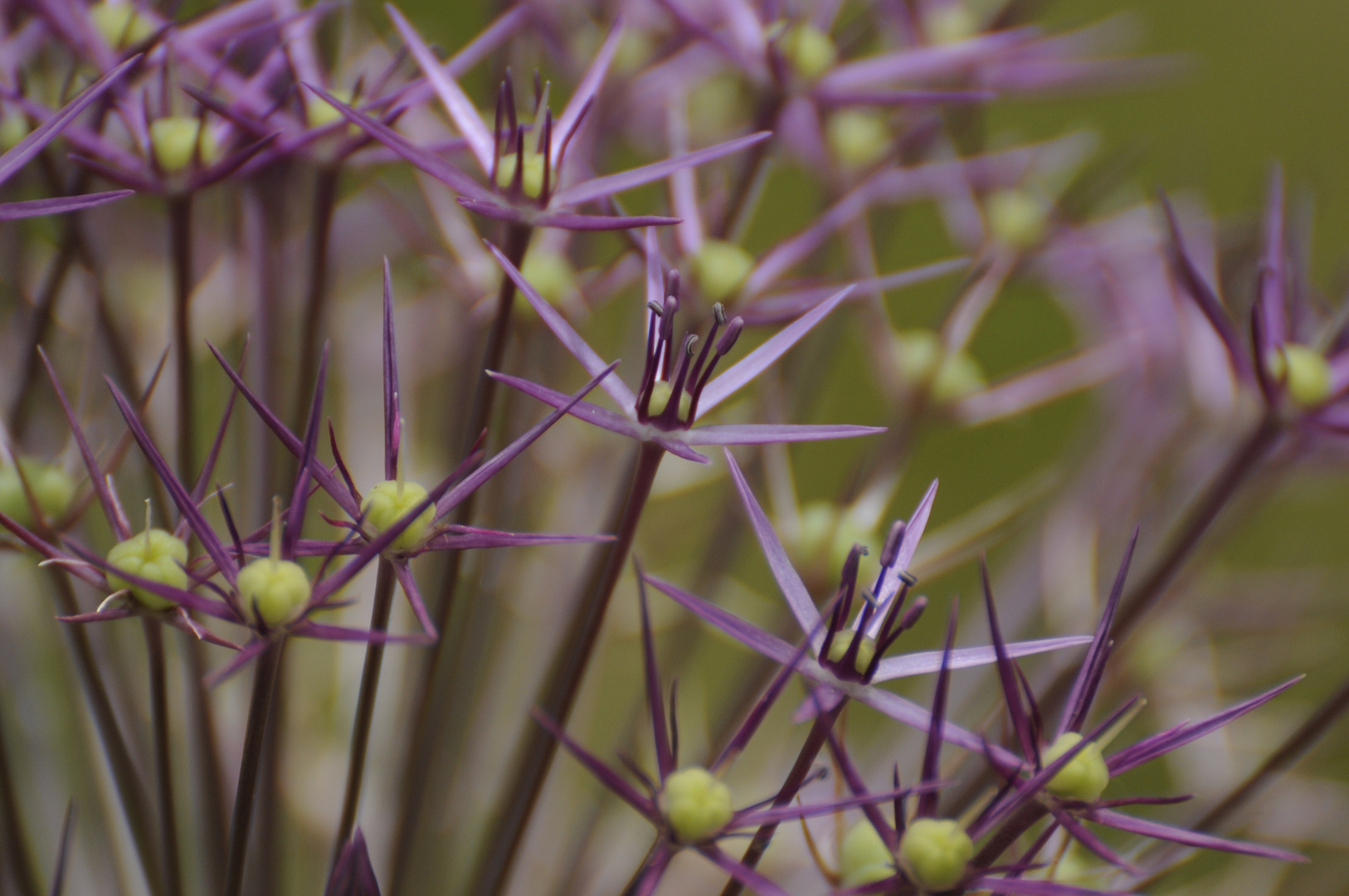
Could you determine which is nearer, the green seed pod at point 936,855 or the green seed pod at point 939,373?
the green seed pod at point 936,855

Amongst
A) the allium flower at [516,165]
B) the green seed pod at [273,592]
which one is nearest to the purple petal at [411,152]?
the allium flower at [516,165]

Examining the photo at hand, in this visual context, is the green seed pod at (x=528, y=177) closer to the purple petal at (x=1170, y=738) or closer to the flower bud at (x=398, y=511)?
the flower bud at (x=398, y=511)

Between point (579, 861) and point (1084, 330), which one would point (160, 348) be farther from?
point (1084, 330)

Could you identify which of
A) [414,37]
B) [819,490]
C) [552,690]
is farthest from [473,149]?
[819,490]

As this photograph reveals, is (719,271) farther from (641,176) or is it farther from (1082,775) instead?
(1082,775)

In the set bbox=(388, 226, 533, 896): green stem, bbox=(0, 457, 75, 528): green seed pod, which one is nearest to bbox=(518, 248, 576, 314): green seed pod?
bbox=(388, 226, 533, 896): green stem
